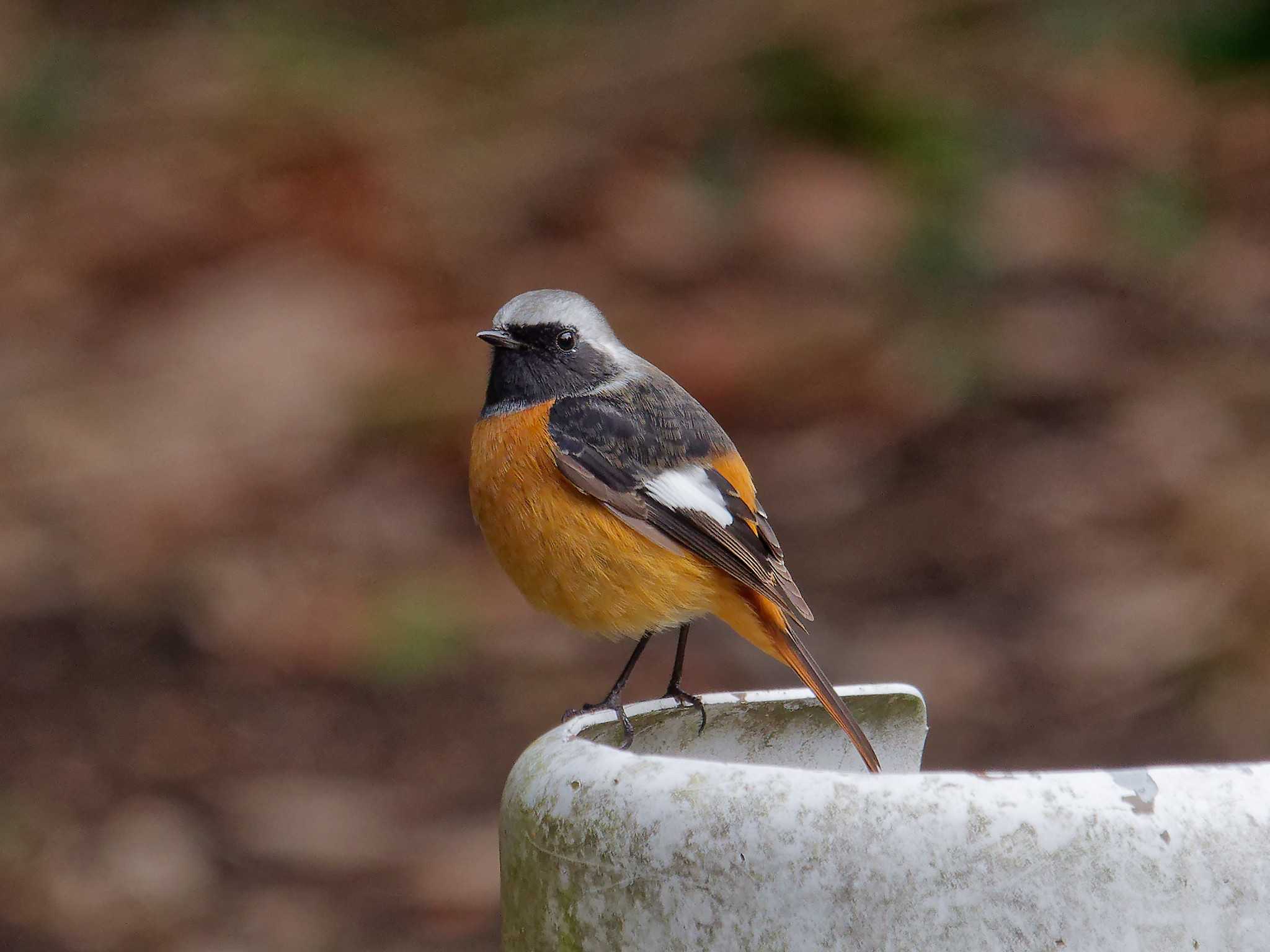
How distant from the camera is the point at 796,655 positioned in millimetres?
2986

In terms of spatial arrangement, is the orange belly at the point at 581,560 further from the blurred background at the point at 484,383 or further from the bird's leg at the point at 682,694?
the blurred background at the point at 484,383

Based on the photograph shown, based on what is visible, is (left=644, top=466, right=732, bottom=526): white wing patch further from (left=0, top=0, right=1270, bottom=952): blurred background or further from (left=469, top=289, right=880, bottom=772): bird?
(left=0, top=0, right=1270, bottom=952): blurred background

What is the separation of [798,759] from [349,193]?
5.98 metres

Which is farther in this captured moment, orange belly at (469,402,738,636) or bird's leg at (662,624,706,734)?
orange belly at (469,402,738,636)

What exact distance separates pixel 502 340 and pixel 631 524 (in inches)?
23.3

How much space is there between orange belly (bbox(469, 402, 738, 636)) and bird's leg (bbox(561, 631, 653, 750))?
0.31ft

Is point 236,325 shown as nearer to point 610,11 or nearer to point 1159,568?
point 610,11

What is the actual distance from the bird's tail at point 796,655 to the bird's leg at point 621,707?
8.6 inches

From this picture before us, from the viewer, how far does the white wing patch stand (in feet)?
10.5

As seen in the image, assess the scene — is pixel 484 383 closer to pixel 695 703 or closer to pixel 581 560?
pixel 581 560

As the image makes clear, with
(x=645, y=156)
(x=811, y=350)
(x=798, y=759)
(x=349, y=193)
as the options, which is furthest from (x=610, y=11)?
(x=798, y=759)

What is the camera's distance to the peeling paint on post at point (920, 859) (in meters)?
1.58

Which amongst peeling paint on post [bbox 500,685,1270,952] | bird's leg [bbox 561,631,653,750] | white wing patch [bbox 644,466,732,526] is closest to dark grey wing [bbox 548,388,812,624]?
white wing patch [bbox 644,466,732,526]

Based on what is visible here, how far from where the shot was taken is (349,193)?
791cm
